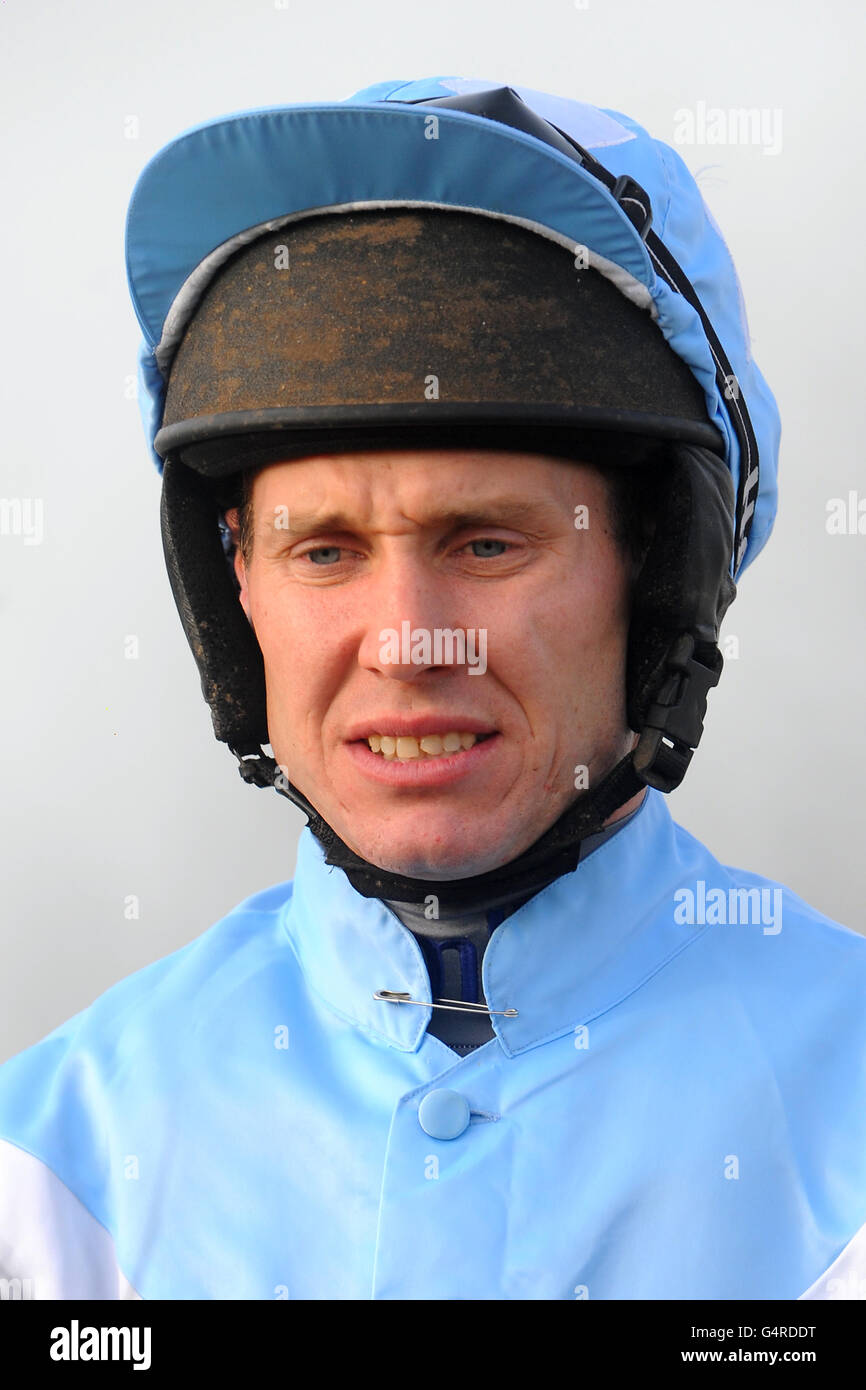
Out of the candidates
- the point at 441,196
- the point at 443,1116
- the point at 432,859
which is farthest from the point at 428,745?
the point at 441,196

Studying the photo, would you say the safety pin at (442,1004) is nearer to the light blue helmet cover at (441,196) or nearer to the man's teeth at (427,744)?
the man's teeth at (427,744)

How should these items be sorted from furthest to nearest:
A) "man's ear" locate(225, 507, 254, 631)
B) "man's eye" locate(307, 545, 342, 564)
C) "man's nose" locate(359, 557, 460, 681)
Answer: "man's ear" locate(225, 507, 254, 631), "man's eye" locate(307, 545, 342, 564), "man's nose" locate(359, 557, 460, 681)

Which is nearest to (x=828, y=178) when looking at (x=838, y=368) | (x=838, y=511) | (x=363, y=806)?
(x=838, y=368)

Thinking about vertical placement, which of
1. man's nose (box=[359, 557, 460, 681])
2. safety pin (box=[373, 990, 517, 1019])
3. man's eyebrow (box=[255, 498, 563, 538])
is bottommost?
safety pin (box=[373, 990, 517, 1019])

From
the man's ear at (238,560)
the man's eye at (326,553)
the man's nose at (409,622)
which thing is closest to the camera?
the man's nose at (409,622)

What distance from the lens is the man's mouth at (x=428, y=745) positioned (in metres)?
1.70

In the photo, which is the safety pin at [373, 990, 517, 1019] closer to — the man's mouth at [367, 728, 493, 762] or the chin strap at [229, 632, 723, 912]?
the chin strap at [229, 632, 723, 912]

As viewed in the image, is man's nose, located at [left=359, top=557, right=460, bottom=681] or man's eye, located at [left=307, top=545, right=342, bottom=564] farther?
man's eye, located at [left=307, top=545, right=342, bottom=564]

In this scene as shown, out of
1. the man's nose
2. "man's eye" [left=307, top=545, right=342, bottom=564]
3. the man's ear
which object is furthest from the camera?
the man's ear

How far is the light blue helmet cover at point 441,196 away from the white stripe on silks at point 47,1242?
3.03 ft

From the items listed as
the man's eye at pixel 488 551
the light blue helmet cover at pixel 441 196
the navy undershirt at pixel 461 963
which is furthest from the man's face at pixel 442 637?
the light blue helmet cover at pixel 441 196

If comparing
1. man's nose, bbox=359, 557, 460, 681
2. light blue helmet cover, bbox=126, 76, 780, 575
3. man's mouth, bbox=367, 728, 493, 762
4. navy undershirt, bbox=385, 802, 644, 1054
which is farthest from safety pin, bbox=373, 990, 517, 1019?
light blue helmet cover, bbox=126, 76, 780, 575

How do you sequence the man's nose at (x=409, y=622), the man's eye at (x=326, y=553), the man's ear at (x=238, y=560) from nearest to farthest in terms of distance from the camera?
1. the man's nose at (x=409, y=622)
2. the man's eye at (x=326, y=553)
3. the man's ear at (x=238, y=560)

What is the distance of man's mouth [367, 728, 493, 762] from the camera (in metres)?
1.70
